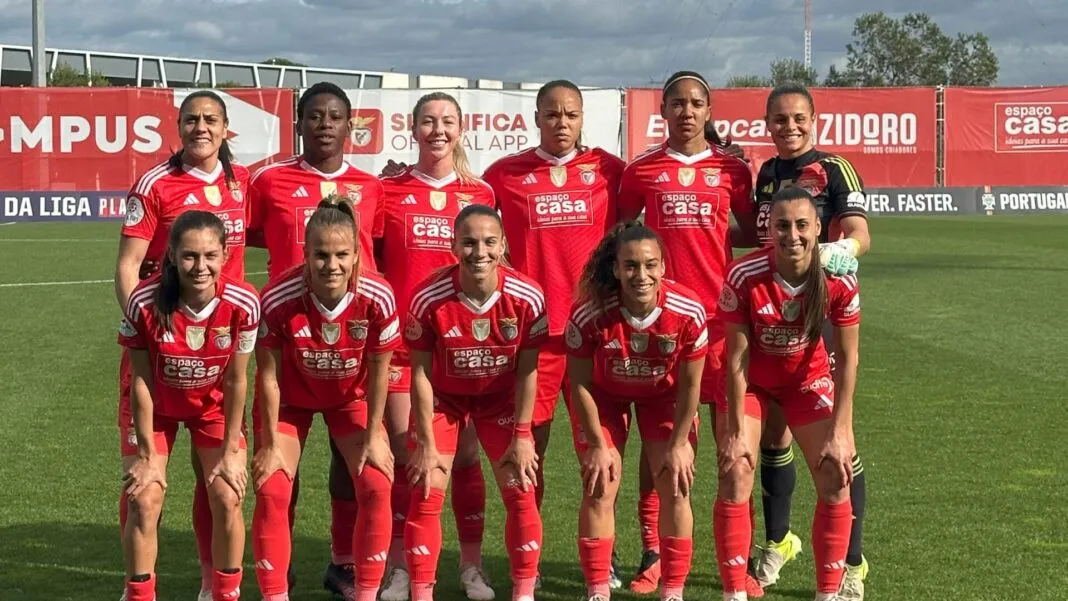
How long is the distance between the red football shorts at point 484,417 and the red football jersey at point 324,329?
39 cm

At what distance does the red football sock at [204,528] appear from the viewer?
5.20 m

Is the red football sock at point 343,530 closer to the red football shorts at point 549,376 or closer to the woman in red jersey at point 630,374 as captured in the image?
the red football shorts at point 549,376

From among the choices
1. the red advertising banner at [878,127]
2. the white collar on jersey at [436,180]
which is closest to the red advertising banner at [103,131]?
the red advertising banner at [878,127]

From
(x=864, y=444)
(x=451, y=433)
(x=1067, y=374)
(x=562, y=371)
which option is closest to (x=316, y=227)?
(x=451, y=433)

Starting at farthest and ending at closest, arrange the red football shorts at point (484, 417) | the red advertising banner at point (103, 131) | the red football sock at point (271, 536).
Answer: the red advertising banner at point (103, 131)
the red football shorts at point (484, 417)
the red football sock at point (271, 536)

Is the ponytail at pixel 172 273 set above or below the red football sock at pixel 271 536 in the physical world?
above

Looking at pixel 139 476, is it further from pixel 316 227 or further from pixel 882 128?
pixel 882 128

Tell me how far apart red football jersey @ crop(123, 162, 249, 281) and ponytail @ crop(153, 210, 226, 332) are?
43 centimetres

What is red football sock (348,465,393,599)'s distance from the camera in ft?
16.1

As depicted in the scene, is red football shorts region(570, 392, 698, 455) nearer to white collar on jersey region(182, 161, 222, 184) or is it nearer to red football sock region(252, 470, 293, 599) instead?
red football sock region(252, 470, 293, 599)

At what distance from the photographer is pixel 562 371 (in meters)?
5.61

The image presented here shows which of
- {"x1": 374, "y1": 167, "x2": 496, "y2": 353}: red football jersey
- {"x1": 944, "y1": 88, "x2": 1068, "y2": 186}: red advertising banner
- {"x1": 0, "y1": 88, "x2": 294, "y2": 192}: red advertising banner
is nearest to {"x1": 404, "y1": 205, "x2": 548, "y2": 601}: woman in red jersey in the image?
{"x1": 374, "y1": 167, "x2": 496, "y2": 353}: red football jersey

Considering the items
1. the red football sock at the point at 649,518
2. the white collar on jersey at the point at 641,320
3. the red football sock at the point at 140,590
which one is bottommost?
the red football sock at the point at 140,590

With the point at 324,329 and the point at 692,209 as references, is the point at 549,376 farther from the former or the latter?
the point at 324,329
